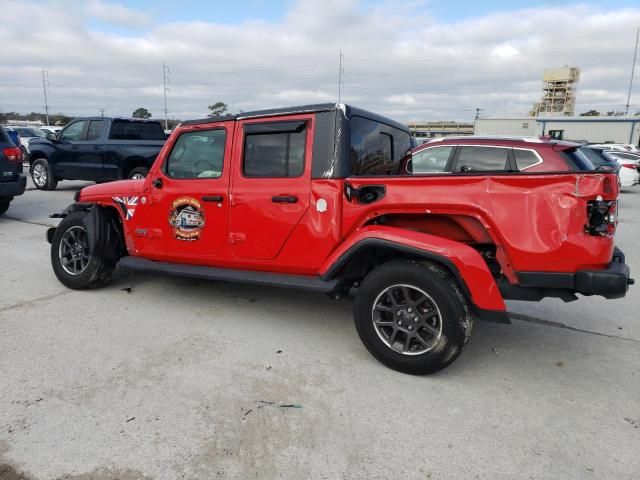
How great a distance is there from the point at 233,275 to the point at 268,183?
2.76 feet

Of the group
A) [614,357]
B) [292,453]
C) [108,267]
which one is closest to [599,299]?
[614,357]

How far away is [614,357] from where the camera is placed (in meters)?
3.64

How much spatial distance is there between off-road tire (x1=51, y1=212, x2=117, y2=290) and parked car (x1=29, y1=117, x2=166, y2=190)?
5.98 m

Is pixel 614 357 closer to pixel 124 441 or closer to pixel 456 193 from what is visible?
pixel 456 193

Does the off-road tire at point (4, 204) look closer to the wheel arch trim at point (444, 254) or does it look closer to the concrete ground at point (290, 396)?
the concrete ground at point (290, 396)

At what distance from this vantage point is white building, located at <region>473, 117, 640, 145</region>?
2090 inches

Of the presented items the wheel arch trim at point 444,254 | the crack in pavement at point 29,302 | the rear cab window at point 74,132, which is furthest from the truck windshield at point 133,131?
the wheel arch trim at point 444,254

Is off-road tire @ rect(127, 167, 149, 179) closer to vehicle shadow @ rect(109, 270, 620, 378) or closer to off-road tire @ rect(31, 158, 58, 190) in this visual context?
off-road tire @ rect(31, 158, 58, 190)

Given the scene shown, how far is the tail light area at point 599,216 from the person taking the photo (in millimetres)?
2807

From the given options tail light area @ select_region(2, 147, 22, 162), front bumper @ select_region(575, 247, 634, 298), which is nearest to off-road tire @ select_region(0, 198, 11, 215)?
tail light area @ select_region(2, 147, 22, 162)

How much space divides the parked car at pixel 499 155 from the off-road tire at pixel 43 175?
31.4 feet

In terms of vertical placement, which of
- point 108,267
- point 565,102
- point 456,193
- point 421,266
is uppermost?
point 565,102

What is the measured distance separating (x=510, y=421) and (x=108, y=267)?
4000 millimetres

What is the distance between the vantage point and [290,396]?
298 centimetres
